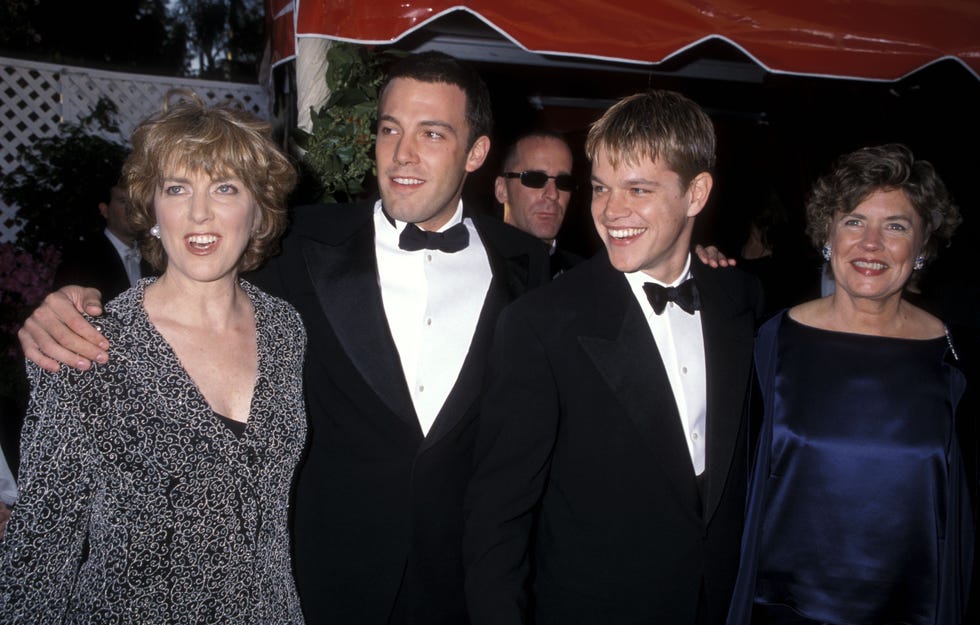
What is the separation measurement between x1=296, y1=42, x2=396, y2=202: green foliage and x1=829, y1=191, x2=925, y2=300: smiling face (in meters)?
2.01

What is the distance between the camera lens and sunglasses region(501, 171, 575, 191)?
3.81 metres

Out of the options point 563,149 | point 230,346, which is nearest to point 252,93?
point 563,149

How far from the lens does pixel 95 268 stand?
16.8ft

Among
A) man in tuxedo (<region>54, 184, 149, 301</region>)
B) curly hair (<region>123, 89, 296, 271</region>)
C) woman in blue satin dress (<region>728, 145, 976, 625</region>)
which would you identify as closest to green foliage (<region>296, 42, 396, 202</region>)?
curly hair (<region>123, 89, 296, 271</region>)

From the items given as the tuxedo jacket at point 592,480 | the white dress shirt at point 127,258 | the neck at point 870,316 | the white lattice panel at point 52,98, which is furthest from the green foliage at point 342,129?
the white lattice panel at point 52,98

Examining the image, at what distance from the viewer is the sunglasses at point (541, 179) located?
3809 mm

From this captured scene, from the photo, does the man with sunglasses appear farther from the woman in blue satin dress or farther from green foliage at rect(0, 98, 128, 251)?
green foliage at rect(0, 98, 128, 251)

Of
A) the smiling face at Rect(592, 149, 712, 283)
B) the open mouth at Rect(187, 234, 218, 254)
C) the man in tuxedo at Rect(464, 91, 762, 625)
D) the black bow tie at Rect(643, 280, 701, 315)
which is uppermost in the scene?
the smiling face at Rect(592, 149, 712, 283)

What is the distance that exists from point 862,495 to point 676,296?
3.00 ft

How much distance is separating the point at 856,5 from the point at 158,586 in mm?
3744

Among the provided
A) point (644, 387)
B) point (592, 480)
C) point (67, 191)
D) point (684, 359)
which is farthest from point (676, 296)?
point (67, 191)

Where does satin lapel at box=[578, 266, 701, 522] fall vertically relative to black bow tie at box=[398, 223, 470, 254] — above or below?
below

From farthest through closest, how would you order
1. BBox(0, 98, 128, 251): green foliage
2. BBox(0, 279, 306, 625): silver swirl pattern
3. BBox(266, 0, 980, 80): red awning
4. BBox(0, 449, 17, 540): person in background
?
BBox(0, 98, 128, 251): green foliage → BBox(266, 0, 980, 80): red awning → BBox(0, 449, 17, 540): person in background → BBox(0, 279, 306, 625): silver swirl pattern

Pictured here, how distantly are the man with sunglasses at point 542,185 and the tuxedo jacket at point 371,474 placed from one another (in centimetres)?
161
